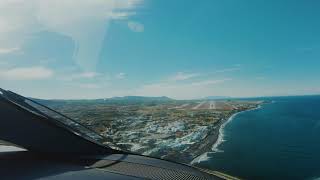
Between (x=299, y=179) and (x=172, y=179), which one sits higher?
(x=172, y=179)

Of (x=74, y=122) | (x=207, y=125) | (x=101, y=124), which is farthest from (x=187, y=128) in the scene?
(x=74, y=122)

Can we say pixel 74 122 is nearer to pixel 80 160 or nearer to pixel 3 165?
pixel 80 160

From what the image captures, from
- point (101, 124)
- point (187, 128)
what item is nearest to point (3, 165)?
point (101, 124)

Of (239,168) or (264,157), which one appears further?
(264,157)

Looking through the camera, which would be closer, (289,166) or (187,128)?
(289,166)

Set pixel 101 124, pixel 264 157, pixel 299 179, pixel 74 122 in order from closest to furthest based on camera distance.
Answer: pixel 74 122 → pixel 299 179 → pixel 264 157 → pixel 101 124

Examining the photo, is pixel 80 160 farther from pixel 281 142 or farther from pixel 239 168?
pixel 281 142

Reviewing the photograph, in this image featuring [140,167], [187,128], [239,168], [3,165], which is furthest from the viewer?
[187,128]

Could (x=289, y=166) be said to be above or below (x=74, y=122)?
below

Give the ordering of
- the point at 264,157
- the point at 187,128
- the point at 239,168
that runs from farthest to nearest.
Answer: the point at 187,128 → the point at 264,157 → the point at 239,168
